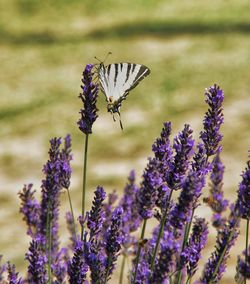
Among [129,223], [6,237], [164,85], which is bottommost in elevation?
→ [129,223]

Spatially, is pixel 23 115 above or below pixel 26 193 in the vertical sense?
above

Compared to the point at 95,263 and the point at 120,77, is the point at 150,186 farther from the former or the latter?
the point at 120,77

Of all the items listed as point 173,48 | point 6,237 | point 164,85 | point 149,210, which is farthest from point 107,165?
point 149,210

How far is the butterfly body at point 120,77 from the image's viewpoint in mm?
3766

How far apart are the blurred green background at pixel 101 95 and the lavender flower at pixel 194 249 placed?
293cm

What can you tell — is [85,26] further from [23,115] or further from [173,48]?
[23,115]

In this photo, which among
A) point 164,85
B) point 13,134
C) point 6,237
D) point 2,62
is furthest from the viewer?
point 2,62

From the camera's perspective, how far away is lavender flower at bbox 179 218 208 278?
9.50 ft

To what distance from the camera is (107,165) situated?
8.66 metres

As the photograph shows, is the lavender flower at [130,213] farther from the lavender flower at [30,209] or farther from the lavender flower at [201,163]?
the lavender flower at [201,163]

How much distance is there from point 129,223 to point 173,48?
9.02 meters

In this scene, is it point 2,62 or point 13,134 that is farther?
point 2,62

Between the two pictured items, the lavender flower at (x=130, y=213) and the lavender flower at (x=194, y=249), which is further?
the lavender flower at (x=130, y=213)

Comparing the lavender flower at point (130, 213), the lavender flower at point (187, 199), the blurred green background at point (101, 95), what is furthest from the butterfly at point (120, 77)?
the blurred green background at point (101, 95)
